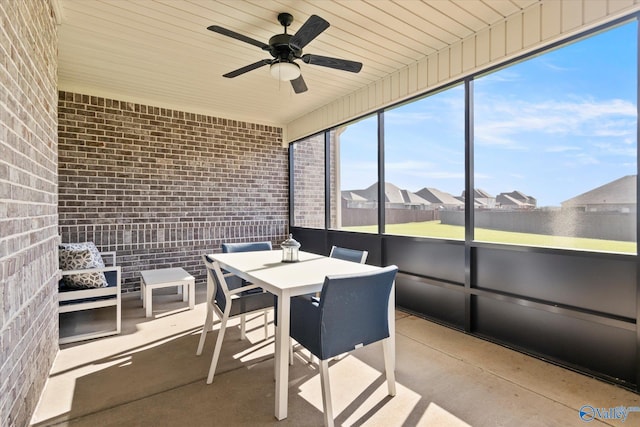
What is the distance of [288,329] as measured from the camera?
6.33ft

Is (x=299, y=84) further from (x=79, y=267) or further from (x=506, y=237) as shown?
(x=79, y=267)

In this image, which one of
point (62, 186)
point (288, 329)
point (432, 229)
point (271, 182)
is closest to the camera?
point (288, 329)

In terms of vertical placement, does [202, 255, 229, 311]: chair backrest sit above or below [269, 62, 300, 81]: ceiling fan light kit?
below

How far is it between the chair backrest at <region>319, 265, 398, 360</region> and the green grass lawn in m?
1.58

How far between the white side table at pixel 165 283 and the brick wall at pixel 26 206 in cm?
116

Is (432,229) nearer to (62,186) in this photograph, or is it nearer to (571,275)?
(571,275)

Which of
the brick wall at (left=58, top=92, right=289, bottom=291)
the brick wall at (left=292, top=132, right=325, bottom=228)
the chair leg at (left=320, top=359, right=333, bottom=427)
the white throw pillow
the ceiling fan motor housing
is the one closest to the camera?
the chair leg at (left=320, top=359, right=333, bottom=427)

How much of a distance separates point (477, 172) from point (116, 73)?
423cm

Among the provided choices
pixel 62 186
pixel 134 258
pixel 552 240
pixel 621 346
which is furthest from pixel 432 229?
pixel 62 186

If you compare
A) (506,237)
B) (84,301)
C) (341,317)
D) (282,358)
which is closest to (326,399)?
(282,358)

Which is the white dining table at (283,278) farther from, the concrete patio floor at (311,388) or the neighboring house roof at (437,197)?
the neighboring house roof at (437,197)

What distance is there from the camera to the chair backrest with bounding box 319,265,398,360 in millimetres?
1808

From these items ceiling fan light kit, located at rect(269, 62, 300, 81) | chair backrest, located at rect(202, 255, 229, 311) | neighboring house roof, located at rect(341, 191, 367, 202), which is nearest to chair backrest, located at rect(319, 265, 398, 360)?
chair backrest, located at rect(202, 255, 229, 311)

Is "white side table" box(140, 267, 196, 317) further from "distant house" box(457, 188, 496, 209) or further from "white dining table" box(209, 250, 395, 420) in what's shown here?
"distant house" box(457, 188, 496, 209)
